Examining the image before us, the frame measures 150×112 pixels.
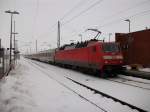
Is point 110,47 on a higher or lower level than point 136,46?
lower

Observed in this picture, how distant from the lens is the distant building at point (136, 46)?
19578 mm

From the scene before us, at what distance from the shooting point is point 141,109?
793 cm

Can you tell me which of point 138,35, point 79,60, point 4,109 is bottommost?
point 4,109

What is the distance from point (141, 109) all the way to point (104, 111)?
120 cm

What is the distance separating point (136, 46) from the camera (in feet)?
68.7

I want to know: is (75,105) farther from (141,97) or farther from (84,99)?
(141,97)

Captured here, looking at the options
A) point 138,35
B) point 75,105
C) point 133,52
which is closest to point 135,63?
point 133,52

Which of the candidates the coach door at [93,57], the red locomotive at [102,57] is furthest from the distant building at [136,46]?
the coach door at [93,57]

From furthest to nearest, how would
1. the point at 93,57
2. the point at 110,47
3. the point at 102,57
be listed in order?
the point at 93,57, the point at 110,47, the point at 102,57

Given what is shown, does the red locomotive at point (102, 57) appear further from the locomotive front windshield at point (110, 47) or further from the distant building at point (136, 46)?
the distant building at point (136, 46)

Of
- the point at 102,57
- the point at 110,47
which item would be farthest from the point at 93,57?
the point at 110,47

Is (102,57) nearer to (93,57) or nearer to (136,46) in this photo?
(93,57)

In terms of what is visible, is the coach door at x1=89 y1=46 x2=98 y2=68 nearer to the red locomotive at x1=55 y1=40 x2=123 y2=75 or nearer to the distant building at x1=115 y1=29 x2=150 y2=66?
the red locomotive at x1=55 y1=40 x2=123 y2=75

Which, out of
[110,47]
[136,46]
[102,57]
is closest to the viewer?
[102,57]
